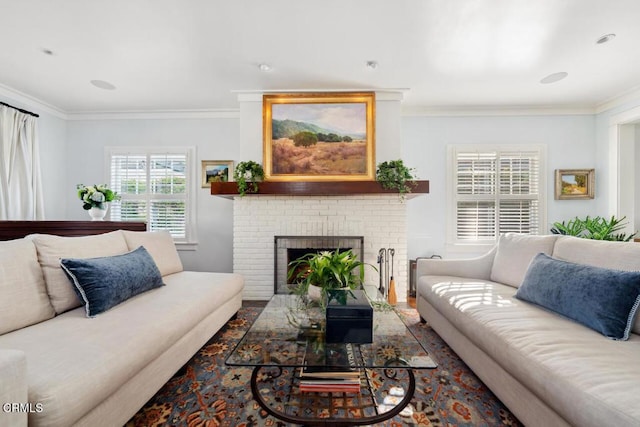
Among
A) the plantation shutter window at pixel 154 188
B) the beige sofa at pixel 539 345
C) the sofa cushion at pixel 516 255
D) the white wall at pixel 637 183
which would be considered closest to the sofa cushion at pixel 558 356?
the beige sofa at pixel 539 345

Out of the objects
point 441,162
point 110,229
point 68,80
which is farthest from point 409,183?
point 68,80

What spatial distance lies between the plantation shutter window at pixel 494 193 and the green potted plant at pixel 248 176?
2.63m

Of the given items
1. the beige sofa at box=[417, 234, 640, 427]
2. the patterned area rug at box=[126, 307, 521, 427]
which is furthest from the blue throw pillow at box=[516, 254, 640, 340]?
the patterned area rug at box=[126, 307, 521, 427]

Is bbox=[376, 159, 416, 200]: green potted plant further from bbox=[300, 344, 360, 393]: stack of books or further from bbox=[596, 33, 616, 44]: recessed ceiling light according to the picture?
bbox=[300, 344, 360, 393]: stack of books

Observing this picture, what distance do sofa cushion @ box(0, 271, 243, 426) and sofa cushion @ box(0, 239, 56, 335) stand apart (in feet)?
0.20

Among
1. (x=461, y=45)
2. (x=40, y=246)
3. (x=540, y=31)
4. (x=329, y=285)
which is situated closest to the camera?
(x=40, y=246)

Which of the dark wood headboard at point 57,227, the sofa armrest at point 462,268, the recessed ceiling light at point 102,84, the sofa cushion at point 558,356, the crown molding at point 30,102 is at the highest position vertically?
the recessed ceiling light at point 102,84

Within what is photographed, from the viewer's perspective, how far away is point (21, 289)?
4.63ft

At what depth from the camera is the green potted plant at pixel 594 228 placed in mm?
3305

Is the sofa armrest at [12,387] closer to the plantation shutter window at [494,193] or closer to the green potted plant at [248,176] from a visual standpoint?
the green potted plant at [248,176]

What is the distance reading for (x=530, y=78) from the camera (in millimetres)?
3027

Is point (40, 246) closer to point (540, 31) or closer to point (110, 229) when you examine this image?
point (110, 229)

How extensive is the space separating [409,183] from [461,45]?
4.40 ft

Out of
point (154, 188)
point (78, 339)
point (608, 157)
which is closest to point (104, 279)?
point (78, 339)
